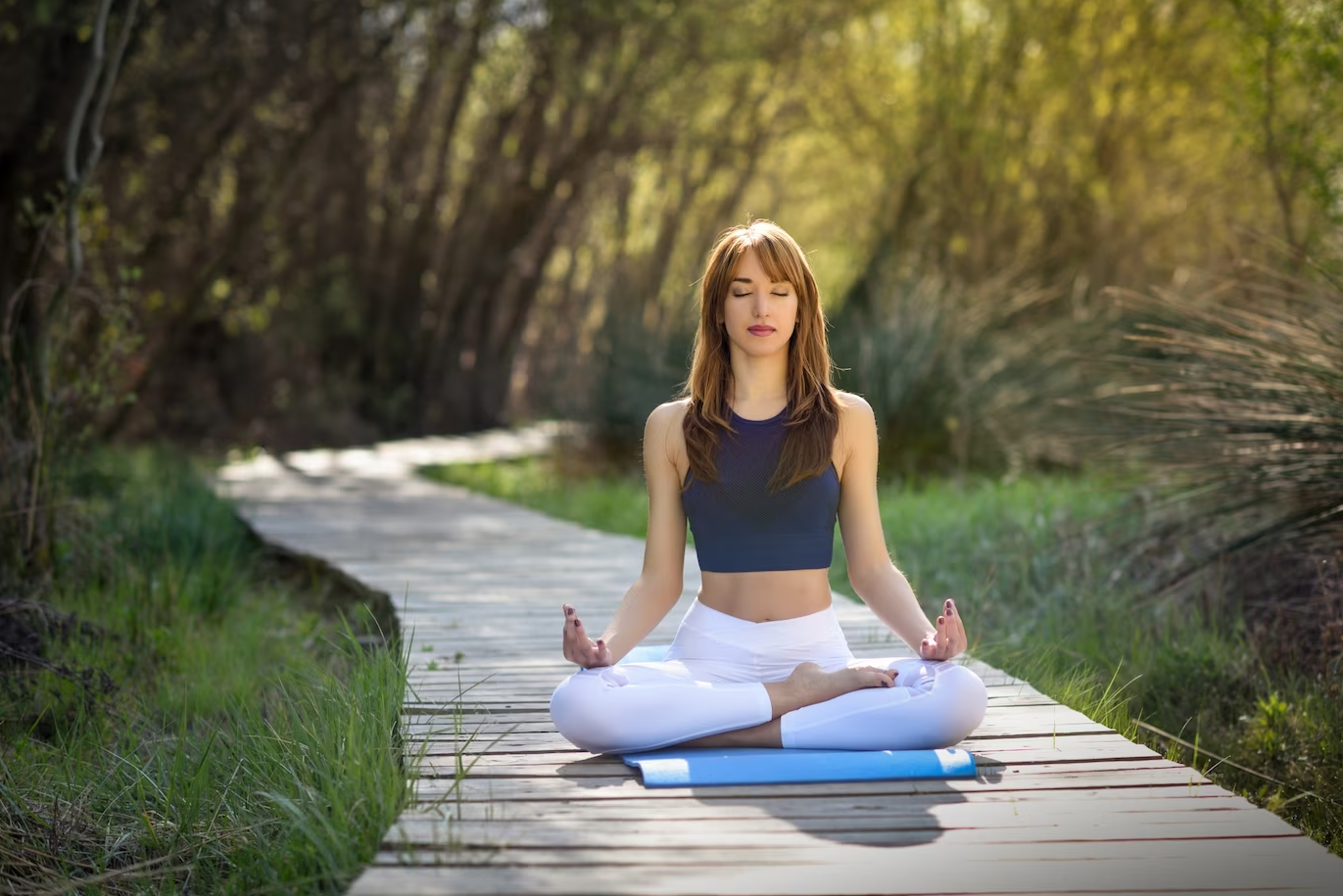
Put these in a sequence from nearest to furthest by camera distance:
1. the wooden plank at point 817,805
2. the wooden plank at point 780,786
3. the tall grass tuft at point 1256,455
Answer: the wooden plank at point 817,805
the wooden plank at point 780,786
the tall grass tuft at point 1256,455

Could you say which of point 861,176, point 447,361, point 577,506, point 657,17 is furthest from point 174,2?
point 861,176

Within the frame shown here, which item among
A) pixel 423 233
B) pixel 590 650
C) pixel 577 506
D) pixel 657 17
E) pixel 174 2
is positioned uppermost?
pixel 657 17

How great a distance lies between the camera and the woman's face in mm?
3473

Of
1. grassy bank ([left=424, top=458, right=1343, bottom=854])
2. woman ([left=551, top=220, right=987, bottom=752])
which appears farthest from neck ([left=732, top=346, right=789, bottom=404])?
grassy bank ([left=424, top=458, right=1343, bottom=854])

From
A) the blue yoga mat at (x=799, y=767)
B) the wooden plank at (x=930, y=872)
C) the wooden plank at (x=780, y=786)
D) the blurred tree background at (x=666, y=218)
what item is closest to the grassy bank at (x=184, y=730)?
the wooden plank at (x=780, y=786)

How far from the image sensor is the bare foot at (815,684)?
3.24 metres

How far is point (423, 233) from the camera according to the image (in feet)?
55.3

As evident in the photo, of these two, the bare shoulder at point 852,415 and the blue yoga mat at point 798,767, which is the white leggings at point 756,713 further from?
the bare shoulder at point 852,415

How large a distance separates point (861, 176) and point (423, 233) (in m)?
6.95

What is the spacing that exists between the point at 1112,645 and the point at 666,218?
60.5 feet

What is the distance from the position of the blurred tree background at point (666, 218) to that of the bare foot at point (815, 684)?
8.02 feet

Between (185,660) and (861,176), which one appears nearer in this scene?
(185,660)

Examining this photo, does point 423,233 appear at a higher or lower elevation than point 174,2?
lower

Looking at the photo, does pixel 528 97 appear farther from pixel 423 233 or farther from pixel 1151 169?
pixel 1151 169
